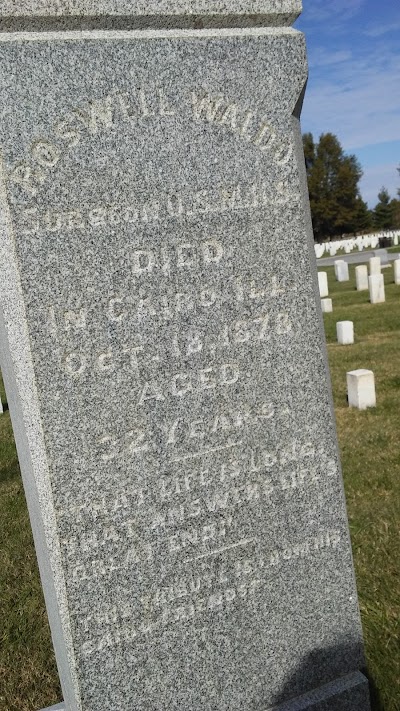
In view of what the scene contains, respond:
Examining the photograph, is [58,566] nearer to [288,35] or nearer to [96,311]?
[96,311]

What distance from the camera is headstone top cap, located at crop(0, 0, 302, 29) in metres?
2.02

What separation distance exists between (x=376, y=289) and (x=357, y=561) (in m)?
10.9

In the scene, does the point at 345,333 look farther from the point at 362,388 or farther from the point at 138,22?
the point at 138,22

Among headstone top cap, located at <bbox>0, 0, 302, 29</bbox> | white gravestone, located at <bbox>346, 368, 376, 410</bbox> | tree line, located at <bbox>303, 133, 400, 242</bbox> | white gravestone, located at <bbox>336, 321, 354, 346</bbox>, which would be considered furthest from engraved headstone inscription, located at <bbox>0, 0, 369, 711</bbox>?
tree line, located at <bbox>303, 133, 400, 242</bbox>

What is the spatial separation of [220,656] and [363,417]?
4277 millimetres

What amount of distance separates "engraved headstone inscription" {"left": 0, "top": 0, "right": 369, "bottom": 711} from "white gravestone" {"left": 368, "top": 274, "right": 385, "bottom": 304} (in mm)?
11748

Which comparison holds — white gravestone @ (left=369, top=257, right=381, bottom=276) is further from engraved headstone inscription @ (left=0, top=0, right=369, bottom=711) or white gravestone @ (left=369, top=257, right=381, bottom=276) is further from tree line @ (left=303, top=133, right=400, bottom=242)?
tree line @ (left=303, top=133, right=400, bottom=242)

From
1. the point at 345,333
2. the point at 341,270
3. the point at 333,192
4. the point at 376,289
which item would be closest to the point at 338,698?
the point at 345,333

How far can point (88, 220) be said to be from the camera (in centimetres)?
213

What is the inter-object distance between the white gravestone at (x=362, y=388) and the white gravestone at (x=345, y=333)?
11.0 feet

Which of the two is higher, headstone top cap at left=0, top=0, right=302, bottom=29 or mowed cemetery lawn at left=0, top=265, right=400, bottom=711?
headstone top cap at left=0, top=0, right=302, bottom=29

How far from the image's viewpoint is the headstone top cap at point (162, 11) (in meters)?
2.02

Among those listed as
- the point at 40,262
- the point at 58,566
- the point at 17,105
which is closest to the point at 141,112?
the point at 17,105

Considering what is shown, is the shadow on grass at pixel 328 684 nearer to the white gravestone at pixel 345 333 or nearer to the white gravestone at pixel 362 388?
the white gravestone at pixel 362 388
